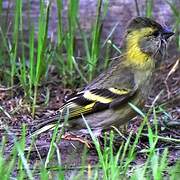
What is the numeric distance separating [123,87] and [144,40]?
452 mm

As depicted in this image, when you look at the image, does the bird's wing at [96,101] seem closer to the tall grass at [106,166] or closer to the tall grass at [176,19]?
the tall grass at [106,166]

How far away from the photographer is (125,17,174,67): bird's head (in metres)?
5.49

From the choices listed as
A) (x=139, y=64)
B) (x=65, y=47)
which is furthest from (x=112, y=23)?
(x=139, y=64)

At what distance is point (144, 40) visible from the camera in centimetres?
553

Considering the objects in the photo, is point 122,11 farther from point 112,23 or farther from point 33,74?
point 33,74

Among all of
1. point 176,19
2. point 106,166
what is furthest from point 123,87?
point 176,19

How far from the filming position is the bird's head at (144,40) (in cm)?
549

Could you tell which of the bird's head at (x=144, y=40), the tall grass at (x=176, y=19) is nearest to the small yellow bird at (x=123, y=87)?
the bird's head at (x=144, y=40)

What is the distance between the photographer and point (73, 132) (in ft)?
18.1

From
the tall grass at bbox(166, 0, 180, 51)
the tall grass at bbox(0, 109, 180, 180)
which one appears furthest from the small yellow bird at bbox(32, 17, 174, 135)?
the tall grass at bbox(166, 0, 180, 51)

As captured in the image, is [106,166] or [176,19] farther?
[176,19]

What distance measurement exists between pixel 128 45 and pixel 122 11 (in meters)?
2.10

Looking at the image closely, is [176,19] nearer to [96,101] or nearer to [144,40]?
[144,40]

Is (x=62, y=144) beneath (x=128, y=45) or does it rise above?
beneath
